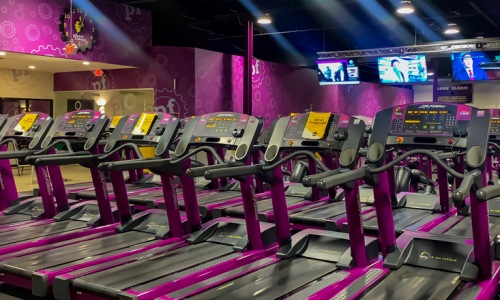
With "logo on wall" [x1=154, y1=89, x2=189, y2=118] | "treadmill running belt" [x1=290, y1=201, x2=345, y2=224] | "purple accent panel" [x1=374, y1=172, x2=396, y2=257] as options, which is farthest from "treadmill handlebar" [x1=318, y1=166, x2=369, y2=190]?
"logo on wall" [x1=154, y1=89, x2=189, y2=118]

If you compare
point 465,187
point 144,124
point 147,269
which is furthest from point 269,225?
point 465,187

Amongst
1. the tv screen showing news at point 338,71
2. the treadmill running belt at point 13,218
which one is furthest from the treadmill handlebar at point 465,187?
the tv screen showing news at point 338,71

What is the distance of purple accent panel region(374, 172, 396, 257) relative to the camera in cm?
362

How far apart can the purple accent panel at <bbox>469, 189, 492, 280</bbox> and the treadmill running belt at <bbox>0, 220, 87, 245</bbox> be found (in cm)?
351

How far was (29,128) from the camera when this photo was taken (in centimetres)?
573

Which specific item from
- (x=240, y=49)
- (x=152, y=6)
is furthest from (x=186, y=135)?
(x=240, y=49)

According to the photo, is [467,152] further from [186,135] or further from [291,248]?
[186,135]

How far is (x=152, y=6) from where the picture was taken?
33.8 feet

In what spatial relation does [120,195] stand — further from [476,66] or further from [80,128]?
[476,66]

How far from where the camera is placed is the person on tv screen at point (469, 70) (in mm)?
10953

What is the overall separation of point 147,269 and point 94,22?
6808 millimetres

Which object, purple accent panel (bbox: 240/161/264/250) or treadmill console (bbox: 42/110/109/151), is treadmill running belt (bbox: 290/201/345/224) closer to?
purple accent panel (bbox: 240/161/264/250)

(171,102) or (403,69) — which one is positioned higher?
(403,69)

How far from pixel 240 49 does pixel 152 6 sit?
12.6 feet
